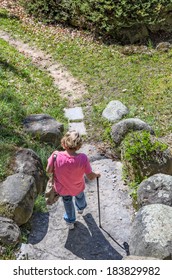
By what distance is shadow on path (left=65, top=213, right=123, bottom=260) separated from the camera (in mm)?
6191


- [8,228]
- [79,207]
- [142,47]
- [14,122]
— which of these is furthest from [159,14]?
[8,228]

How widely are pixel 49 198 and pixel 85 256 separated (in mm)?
912

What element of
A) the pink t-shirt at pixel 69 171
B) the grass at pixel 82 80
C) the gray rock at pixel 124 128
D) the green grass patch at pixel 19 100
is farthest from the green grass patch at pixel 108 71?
the pink t-shirt at pixel 69 171

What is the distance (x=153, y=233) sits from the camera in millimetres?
5398

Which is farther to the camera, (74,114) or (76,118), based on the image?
(74,114)

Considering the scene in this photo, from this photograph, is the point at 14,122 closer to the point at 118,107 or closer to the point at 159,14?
the point at 118,107

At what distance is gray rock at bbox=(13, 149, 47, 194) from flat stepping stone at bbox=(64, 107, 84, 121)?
8.45 feet

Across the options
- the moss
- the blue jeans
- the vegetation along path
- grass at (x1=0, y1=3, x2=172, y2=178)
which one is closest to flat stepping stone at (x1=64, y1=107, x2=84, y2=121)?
grass at (x1=0, y1=3, x2=172, y2=178)

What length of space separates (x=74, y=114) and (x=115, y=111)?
3.20 feet

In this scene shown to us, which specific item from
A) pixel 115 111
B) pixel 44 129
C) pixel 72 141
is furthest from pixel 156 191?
pixel 115 111

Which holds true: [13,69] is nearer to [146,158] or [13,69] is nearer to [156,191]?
[146,158]

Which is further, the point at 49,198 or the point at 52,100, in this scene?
the point at 52,100

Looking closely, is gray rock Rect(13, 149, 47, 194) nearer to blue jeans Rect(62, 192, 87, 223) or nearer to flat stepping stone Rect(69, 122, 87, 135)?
blue jeans Rect(62, 192, 87, 223)

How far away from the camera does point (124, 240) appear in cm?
643
